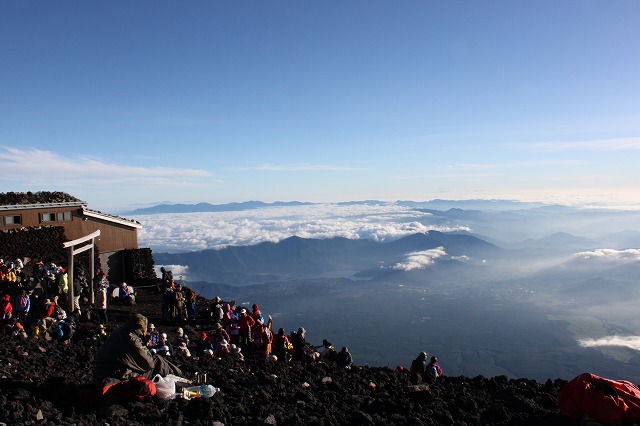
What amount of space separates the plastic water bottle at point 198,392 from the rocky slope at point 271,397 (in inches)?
8.3

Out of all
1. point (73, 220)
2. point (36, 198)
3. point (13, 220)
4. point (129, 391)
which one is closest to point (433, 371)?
point (129, 391)

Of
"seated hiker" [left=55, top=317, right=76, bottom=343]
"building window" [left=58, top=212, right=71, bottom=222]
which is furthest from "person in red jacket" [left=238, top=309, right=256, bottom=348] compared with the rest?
"building window" [left=58, top=212, right=71, bottom=222]

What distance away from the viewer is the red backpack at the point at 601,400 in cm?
691

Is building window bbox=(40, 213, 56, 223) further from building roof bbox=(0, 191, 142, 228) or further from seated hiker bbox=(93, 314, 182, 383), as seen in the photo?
seated hiker bbox=(93, 314, 182, 383)

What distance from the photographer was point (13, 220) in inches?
968

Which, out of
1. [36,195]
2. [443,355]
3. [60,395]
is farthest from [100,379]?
[443,355]

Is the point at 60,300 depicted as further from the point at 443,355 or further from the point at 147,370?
the point at 443,355

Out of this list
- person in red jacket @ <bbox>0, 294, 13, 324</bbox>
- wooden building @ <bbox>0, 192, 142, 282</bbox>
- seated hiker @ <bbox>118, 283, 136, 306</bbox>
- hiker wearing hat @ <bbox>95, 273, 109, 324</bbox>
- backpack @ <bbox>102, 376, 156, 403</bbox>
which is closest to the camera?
backpack @ <bbox>102, 376, 156, 403</bbox>

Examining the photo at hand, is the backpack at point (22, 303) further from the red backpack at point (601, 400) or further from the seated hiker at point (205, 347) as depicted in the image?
the red backpack at point (601, 400)

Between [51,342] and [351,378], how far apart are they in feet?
27.2

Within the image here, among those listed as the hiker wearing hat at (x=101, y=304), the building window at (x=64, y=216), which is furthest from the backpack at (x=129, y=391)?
the building window at (x=64, y=216)

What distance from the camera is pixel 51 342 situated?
12633mm

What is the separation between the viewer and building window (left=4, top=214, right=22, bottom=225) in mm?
24250

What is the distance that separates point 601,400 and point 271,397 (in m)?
5.83
